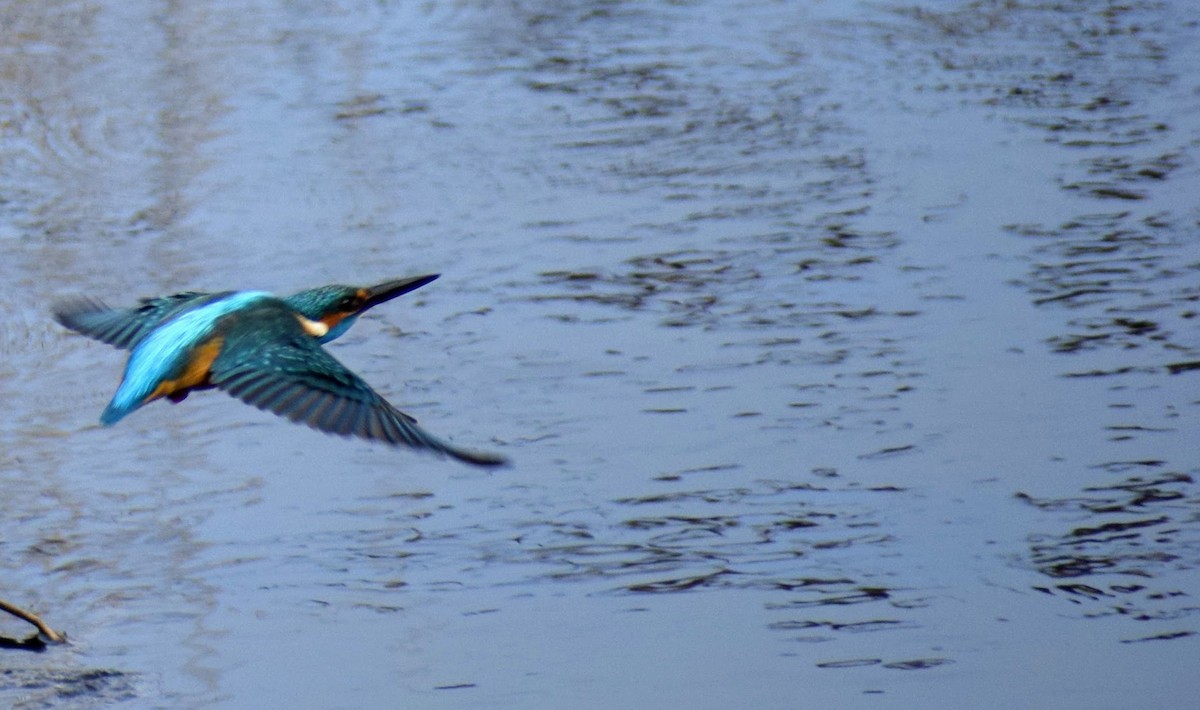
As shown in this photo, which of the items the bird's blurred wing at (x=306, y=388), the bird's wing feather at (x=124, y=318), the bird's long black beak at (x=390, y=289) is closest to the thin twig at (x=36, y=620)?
the bird's wing feather at (x=124, y=318)

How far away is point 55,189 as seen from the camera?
514 cm

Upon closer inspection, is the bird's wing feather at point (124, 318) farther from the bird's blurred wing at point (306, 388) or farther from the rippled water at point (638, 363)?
the rippled water at point (638, 363)

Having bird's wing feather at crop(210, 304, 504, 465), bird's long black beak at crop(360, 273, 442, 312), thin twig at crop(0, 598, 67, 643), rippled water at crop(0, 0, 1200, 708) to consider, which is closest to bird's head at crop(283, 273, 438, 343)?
bird's long black beak at crop(360, 273, 442, 312)

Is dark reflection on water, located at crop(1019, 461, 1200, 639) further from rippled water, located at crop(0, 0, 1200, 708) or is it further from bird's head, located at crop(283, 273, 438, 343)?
bird's head, located at crop(283, 273, 438, 343)

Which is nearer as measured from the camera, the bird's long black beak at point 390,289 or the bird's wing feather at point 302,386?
the bird's wing feather at point 302,386

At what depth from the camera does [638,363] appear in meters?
4.05

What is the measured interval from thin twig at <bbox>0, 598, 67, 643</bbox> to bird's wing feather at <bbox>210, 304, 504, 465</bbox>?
59cm

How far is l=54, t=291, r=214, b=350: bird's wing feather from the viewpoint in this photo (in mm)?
2973

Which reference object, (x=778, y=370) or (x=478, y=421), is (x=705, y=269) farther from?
(x=478, y=421)

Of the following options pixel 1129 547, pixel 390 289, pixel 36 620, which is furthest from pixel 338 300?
pixel 1129 547

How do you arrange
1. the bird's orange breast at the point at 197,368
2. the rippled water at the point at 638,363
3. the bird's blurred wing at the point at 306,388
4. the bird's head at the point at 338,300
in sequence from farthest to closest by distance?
the rippled water at the point at 638,363 < the bird's head at the point at 338,300 < the bird's orange breast at the point at 197,368 < the bird's blurred wing at the point at 306,388

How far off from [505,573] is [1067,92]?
3019 millimetres

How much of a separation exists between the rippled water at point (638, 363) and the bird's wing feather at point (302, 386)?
1.85ft

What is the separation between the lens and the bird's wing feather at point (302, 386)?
245cm
